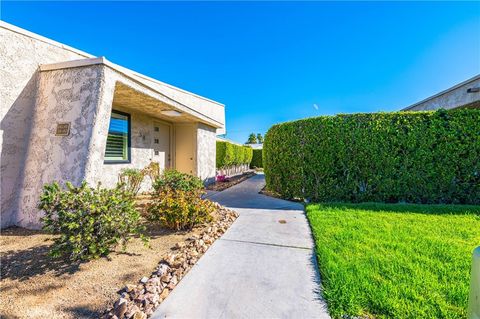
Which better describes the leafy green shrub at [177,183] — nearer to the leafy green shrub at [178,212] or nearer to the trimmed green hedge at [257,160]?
the leafy green shrub at [178,212]

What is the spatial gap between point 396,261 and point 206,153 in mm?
8862

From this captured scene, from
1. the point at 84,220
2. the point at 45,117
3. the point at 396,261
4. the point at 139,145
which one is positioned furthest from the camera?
the point at 139,145

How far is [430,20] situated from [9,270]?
36.1 ft

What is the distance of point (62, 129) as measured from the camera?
4.19 metres

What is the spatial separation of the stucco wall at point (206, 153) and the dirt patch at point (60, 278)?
658cm

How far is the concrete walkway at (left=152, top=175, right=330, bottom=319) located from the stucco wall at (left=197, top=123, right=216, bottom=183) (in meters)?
6.02

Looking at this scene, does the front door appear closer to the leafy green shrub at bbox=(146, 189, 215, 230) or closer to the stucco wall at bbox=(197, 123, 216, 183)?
the stucco wall at bbox=(197, 123, 216, 183)

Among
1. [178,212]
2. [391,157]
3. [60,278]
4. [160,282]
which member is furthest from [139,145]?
[391,157]

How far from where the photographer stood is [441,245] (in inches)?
138

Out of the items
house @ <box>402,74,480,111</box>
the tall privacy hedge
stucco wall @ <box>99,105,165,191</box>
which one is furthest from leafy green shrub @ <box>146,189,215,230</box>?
house @ <box>402,74,480,111</box>

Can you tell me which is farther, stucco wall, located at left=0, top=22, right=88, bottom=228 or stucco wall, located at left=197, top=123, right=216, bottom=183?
stucco wall, located at left=197, top=123, right=216, bottom=183

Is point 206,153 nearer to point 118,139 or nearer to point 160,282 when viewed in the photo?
point 118,139

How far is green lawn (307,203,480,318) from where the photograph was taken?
2.14 m

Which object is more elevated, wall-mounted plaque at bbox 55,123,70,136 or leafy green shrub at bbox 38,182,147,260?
wall-mounted plaque at bbox 55,123,70,136
